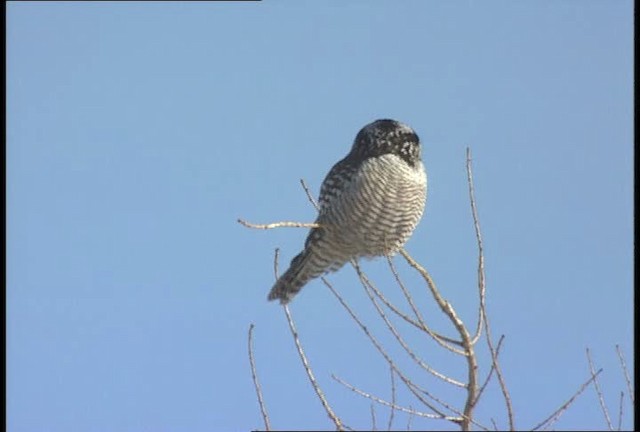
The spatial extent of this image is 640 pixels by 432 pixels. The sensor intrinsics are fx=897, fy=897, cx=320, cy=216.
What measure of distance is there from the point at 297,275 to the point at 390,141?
3.77 feet

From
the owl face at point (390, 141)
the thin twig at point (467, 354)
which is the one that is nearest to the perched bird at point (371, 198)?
the owl face at point (390, 141)

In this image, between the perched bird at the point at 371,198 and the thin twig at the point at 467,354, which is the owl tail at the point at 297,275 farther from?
the thin twig at the point at 467,354

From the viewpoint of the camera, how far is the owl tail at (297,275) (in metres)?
6.20

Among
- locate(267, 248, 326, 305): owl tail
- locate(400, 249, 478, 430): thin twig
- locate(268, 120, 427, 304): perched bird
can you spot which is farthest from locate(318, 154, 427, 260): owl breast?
locate(400, 249, 478, 430): thin twig

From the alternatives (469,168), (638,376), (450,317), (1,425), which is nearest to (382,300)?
(450,317)

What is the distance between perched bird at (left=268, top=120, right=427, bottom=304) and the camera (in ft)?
19.0

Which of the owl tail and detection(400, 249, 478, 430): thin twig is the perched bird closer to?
the owl tail

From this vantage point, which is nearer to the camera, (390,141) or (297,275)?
(390,141)

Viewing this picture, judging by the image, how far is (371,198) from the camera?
577cm

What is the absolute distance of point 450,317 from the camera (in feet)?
12.8

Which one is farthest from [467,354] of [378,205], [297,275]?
[297,275]

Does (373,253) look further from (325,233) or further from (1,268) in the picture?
(1,268)

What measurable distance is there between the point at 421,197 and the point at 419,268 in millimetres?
1690

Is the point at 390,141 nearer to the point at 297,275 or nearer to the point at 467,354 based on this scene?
the point at 297,275
